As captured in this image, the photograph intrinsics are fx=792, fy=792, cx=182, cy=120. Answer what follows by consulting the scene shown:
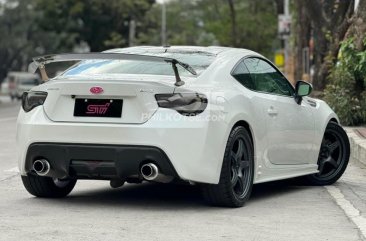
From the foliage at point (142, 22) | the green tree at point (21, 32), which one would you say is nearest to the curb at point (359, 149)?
the foliage at point (142, 22)

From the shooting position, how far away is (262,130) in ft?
24.2

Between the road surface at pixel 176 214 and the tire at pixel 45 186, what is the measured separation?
3.5 inches

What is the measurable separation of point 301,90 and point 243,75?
0.97 metres

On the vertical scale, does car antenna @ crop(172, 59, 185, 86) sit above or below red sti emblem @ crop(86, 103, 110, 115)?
above

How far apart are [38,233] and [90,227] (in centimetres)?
43

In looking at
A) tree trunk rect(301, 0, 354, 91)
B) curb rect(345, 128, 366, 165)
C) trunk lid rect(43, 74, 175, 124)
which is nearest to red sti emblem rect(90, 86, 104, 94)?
trunk lid rect(43, 74, 175, 124)

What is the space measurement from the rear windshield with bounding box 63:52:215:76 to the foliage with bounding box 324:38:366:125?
6765 mm

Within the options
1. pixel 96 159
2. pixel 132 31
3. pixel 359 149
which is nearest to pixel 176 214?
pixel 96 159

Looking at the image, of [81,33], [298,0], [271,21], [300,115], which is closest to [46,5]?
[81,33]

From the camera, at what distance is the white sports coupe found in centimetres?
647

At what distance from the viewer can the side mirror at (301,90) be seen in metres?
8.11

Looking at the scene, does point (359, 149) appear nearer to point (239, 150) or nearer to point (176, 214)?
point (239, 150)

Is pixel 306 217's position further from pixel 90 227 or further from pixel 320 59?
pixel 320 59

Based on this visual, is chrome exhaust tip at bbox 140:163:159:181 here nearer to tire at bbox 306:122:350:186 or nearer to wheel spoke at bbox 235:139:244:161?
wheel spoke at bbox 235:139:244:161
